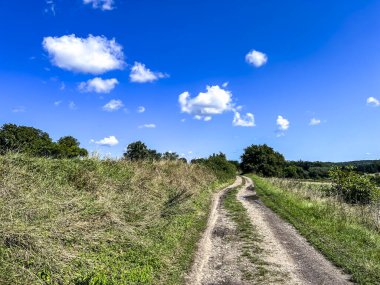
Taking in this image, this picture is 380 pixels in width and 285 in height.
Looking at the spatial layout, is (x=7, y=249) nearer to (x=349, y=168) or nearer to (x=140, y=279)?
(x=140, y=279)

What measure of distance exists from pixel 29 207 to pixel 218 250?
6.42 m

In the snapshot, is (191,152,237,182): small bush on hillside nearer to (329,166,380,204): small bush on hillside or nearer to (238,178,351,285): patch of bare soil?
(329,166,380,204): small bush on hillside

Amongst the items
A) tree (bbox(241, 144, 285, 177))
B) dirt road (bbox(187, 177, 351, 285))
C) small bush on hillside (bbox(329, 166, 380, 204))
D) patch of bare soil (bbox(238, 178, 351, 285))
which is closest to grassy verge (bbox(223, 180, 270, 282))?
dirt road (bbox(187, 177, 351, 285))

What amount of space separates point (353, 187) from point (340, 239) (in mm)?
16593

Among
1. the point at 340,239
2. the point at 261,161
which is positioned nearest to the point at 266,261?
the point at 340,239

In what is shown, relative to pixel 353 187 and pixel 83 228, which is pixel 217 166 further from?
pixel 83 228

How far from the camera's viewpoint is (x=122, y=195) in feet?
47.5

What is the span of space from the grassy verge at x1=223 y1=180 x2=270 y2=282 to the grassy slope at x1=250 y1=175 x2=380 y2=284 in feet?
6.80

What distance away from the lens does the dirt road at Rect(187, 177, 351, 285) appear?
9.09 m

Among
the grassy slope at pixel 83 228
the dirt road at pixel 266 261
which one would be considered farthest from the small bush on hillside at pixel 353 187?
the grassy slope at pixel 83 228

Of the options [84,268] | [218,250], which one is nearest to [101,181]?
[218,250]

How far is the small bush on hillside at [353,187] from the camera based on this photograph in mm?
27344

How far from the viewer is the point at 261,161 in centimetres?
11594

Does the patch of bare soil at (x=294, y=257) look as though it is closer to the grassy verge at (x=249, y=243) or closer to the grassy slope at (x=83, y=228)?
the grassy verge at (x=249, y=243)
